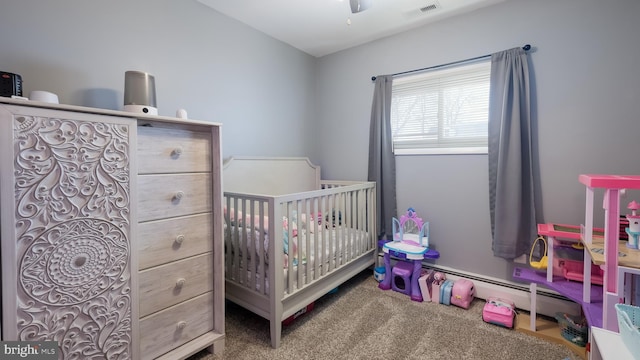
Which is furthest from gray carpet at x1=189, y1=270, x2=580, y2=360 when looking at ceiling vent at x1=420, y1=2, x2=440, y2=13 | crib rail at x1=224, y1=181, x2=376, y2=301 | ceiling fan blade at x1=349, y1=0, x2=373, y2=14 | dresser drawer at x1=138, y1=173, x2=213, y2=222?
ceiling vent at x1=420, y1=2, x2=440, y2=13

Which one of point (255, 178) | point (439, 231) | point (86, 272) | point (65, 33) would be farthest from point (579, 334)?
point (65, 33)

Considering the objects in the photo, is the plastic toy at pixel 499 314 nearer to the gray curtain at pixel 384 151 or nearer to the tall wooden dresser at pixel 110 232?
the gray curtain at pixel 384 151

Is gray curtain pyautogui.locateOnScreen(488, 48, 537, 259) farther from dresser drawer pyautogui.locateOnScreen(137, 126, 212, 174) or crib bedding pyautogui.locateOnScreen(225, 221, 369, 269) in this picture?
dresser drawer pyautogui.locateOnScreen(137, 126, 212, 174)

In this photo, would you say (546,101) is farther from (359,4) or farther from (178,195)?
(178,195)

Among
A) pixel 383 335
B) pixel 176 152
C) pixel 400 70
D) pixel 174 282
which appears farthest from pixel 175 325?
pixel 400 70

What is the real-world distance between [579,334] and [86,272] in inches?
104

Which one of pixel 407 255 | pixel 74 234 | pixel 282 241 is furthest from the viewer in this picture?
pixel 407 255

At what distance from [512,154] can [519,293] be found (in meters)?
1.06

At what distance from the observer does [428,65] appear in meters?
2.47

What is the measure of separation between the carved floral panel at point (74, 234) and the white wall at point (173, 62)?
66 cm

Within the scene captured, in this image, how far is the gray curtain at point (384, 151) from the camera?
2682 mm

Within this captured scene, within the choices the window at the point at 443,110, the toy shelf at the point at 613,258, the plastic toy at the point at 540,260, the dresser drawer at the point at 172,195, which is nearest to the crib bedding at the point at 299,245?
the dresser drawer at the point at 172,195

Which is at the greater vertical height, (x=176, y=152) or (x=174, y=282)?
(x=176, y=152)

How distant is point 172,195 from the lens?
146 centimetres
